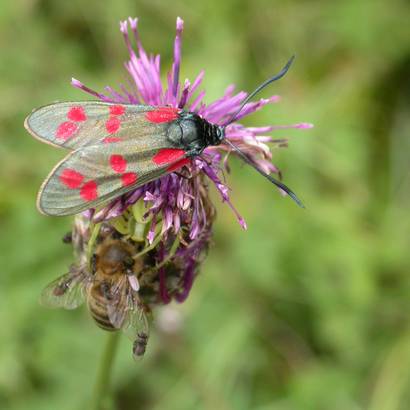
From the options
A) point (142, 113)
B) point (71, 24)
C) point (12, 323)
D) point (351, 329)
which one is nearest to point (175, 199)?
→ point (142, 113)

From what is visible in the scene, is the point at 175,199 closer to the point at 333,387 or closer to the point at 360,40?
the point at 333,387

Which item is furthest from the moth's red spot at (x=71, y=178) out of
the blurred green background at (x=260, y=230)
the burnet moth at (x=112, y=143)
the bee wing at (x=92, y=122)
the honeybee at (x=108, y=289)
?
the blurred green background at (x=260, y=230)

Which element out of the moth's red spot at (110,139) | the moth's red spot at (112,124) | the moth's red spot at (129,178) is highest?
the moth's red spot at (112,124)

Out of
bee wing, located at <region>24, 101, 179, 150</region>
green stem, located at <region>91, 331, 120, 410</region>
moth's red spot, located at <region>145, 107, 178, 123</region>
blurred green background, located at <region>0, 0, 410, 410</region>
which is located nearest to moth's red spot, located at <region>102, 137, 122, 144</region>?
bee wing, located at <region>24, 101, 179, 150</region>

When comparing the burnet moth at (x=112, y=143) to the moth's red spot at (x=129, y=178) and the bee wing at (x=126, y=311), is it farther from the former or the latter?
the bee wing at (x=126, y=311)

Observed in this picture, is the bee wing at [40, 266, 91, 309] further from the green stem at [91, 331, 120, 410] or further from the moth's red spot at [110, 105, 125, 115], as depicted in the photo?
the moth's red spot at [110, 105, 125, 115]

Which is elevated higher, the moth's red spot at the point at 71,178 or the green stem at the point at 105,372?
the moth's red spot at the point at 71,178
